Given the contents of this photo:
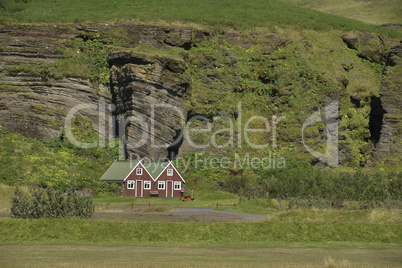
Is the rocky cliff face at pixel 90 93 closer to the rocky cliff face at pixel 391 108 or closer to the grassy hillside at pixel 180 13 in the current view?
the grassy hillside at pixel 180 13

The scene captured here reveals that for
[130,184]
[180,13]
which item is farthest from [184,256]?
[180,13]

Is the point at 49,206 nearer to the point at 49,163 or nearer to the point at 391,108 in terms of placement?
the point at 49,163

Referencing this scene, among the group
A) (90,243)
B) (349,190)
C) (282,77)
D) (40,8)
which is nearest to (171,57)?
(282,77)

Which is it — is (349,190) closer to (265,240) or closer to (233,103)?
(265,240)

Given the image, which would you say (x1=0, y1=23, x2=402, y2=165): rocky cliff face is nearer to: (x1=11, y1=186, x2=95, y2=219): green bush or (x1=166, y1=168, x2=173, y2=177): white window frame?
(x1=166, y1=168, x2=173, y2=177): white window frame

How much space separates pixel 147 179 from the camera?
244ft

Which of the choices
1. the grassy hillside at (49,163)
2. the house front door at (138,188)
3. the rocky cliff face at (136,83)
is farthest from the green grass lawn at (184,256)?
the rocky cliff face at (136,83)

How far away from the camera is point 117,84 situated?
274ft

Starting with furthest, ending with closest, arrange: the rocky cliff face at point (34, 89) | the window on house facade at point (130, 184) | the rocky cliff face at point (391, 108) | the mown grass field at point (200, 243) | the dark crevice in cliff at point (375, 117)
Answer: the dark crevice in cliff at point (375, 117), the rocky cliff face at point (391, 108), the rocky cliff face at point (34, 89), the window on house facade at point (130, 184), the mown grass field at point (200, 243)

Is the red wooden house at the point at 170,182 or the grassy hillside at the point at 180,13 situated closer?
the red wooden house at the point at 170,182

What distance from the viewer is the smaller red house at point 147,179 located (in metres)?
73.4

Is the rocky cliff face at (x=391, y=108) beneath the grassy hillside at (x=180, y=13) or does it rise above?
beneath

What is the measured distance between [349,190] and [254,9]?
7482cm

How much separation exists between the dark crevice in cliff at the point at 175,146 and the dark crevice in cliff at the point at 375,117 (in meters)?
39.8
